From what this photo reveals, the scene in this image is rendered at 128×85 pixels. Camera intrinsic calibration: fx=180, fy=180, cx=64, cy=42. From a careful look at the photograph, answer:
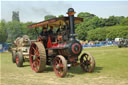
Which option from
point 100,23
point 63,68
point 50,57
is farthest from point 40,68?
point 100,23

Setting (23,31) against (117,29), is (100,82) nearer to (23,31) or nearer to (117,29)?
(117,29)

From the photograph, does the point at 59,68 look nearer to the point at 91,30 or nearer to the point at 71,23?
the point at 71,23

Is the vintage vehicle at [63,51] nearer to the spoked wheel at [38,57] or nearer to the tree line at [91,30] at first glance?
the spoked wheel at [38,57]

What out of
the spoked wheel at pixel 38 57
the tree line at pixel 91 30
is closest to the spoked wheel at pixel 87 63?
the spoked wheel at pixel 38 57

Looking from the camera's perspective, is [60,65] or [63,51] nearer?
[60,65]

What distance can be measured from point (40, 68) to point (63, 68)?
1.56m

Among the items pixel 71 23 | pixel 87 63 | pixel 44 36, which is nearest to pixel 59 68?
pixel 87 63

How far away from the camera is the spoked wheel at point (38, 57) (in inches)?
308

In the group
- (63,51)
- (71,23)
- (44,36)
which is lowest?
(63,51)

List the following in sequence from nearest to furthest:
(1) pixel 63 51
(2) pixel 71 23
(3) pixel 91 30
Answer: (2) pixel 71 23 < (1) pixel 63 51 < (3) pixel 91 30

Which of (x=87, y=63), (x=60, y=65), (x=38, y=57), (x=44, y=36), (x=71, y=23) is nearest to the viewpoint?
(x=60, y=65)

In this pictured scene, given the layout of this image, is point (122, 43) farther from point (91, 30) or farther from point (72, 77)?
point (91, 30)

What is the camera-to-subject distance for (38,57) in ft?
27.8

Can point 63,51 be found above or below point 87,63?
above
